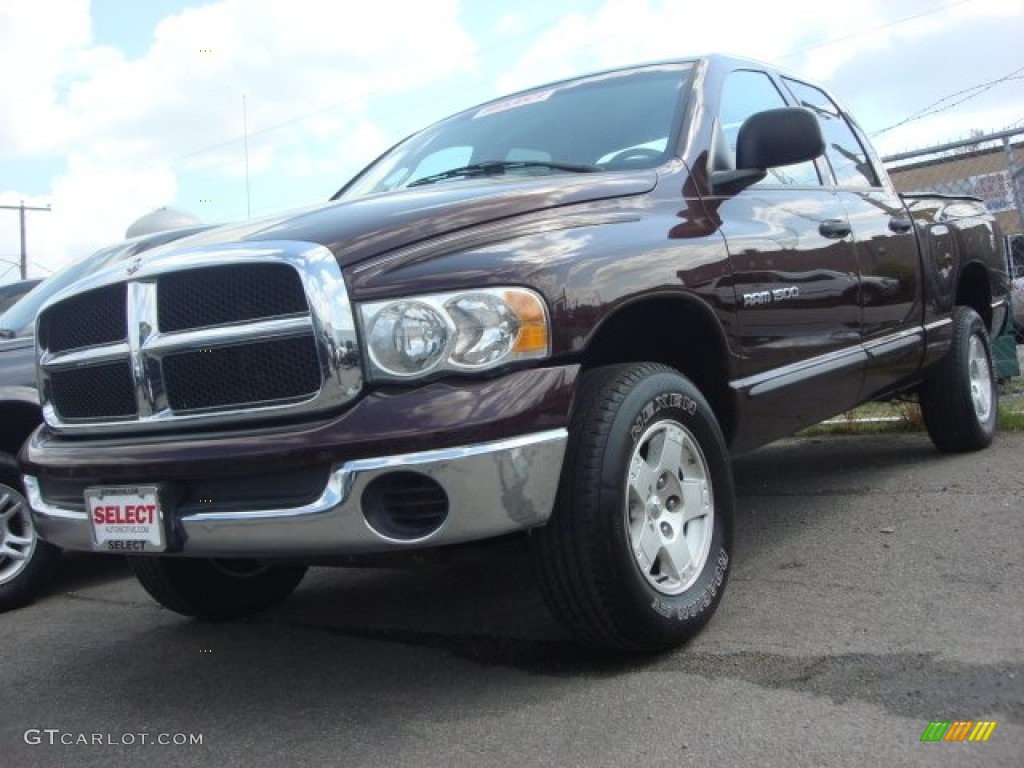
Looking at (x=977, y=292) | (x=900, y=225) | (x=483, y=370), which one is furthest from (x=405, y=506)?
(x=977, y=292)

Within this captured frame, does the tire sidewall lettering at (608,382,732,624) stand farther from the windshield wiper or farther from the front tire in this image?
the windshield wiper

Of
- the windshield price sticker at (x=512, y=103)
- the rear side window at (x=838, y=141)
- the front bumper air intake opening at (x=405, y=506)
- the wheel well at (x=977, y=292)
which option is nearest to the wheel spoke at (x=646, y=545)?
the front bumper air intake opening at (x=405, y=506)

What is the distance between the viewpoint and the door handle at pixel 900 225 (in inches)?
191

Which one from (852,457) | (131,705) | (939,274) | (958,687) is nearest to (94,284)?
(131,705)

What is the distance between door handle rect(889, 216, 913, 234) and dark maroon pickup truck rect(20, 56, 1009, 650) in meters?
1.02

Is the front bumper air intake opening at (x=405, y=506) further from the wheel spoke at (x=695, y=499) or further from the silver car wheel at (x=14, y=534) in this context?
the silver car wheel at (x=14, y=534)

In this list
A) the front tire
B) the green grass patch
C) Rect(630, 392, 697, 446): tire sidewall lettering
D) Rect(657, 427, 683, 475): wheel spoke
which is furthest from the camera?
the green grass patch

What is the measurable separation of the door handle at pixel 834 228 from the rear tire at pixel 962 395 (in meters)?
1.60

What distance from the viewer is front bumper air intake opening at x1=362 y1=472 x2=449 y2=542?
251cm

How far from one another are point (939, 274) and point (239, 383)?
4.05 m

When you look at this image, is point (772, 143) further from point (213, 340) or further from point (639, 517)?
point (213, 340)

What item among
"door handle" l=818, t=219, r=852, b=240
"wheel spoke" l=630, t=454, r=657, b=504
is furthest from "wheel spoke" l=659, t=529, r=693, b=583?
"door handle" l=818, t=219, r=852, b=240

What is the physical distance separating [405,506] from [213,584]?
5.26 feet

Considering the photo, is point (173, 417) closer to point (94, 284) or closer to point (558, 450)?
point (94, 284)
